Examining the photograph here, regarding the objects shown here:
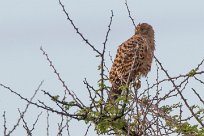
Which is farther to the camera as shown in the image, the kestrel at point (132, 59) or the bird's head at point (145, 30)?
the bird's head at point (145, 30)

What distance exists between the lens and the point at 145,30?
387 inches

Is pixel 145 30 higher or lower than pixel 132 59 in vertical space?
higher

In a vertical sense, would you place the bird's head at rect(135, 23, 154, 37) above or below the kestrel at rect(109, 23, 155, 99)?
above

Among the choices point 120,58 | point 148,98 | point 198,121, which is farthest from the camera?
point 120,58

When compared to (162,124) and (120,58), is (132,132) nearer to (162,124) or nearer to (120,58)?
(162,124)

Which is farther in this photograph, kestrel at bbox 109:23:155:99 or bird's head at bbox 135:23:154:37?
bird's head at bbox 135:23:154:37

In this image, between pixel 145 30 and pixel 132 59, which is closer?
pixel 132 59

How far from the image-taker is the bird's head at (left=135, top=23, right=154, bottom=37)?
977 centimetres

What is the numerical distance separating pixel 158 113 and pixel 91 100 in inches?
22.4

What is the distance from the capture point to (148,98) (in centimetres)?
509

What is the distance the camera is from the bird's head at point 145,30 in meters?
9.77

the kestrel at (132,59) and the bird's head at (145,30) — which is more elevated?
the bird's head at (145,30)

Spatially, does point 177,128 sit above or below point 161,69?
below

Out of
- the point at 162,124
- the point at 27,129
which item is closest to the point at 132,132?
the point at 162,124
